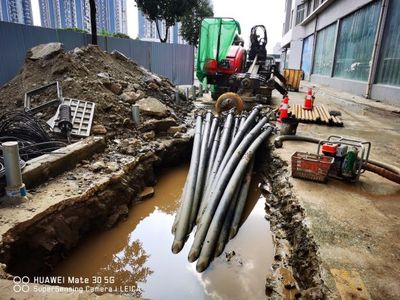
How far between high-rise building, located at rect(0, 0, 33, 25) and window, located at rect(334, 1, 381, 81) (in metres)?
59.9

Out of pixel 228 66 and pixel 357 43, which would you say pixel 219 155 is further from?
pixel 357 43

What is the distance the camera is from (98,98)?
226 inches

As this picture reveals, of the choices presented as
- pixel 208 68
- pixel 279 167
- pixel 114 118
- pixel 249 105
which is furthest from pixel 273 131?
pixel 208 68

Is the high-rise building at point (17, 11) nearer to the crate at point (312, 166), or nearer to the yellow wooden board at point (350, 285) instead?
the crate at point (312, 166)

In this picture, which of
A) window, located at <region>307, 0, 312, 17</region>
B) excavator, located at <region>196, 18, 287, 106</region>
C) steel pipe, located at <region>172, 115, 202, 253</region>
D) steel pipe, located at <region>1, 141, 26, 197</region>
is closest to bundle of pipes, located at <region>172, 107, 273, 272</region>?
steel pipe, located at <region>172, 115, 202, 253</region>

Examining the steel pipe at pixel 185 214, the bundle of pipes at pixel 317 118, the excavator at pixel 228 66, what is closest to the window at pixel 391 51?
the excavator at pixel 228 66

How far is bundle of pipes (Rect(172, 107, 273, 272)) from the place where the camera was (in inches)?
124

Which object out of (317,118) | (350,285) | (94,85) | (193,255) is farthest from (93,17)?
(350,285)

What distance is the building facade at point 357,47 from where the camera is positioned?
9923 mm

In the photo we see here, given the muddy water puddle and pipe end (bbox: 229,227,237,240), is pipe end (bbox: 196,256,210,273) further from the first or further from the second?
pipe end (bbox: 229,227,237,240)

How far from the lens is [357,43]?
13.0 metres

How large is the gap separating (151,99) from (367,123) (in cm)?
541

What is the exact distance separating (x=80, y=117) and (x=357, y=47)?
13.1 meters

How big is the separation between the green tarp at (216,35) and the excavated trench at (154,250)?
20.4ft
